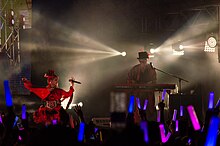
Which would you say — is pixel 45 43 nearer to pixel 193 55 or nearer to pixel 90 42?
pixel 90 42

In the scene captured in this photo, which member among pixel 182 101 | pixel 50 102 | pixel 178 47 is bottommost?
pixel 182 101

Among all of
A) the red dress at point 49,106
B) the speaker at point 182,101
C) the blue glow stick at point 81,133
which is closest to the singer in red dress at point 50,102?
the red dress at point 49,106

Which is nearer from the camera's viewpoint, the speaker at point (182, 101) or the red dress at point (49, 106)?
the red dress at point (49, 106)

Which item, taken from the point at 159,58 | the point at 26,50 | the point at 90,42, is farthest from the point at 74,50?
the point at 159,58

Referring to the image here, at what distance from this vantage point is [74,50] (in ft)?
39.2

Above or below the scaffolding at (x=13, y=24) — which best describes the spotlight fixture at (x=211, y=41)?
below

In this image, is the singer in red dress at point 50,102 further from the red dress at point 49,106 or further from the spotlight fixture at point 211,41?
the spotlight fixture at point 211,41

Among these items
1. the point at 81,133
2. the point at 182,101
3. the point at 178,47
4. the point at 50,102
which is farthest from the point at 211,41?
the point at 81,133

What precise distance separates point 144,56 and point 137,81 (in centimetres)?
71

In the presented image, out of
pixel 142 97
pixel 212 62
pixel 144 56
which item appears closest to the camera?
pixel 142 97

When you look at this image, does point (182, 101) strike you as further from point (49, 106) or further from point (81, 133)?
point (81, 133)

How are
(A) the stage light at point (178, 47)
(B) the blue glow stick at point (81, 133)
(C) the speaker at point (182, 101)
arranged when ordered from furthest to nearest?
1. (A) the stage light at point (178, 47)
2. (C) the speaker at point (182, 101)
3. (B) the blue glow stick at point (81, 133)

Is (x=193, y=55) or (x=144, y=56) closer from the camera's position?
(x=144, y=56)

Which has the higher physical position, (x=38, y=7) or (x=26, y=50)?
(x=38, y=7)
